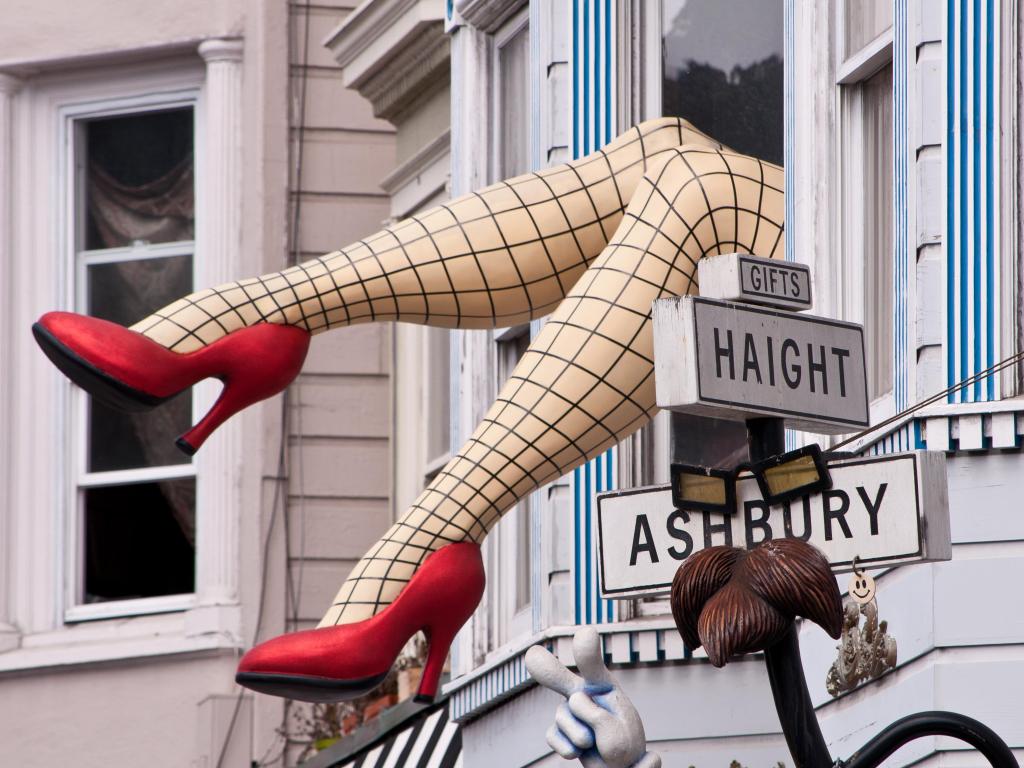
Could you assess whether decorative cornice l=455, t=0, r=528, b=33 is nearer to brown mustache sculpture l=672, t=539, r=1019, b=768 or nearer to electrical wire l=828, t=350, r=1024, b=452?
electrical wire l=828, t=350, r=1024, b=452

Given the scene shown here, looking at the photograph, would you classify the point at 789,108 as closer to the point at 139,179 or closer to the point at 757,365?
the point at 757,365

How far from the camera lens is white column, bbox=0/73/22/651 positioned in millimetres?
12133

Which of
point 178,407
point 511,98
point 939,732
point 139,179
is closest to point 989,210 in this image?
point 939,732

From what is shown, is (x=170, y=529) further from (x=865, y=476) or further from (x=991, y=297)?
(x=865, y=476)

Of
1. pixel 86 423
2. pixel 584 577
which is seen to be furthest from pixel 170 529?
pixel 584 577

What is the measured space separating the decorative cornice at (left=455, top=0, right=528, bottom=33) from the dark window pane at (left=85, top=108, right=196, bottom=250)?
3585 millimetres

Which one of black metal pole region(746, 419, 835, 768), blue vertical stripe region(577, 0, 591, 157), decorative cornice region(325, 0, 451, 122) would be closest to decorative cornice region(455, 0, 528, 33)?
blue vertical stripe region(577, 0, 591, 157)

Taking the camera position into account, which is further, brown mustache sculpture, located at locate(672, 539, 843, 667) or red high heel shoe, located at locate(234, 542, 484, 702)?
red high heel shoe, located at locate(234, 542, 484, 702)

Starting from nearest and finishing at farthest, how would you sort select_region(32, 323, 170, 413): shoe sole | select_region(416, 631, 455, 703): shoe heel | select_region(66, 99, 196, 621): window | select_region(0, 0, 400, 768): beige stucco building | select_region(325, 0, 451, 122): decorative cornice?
1. select_region(32, 323, 170, 413): shoe sole
2. select_region(416, 631, 455, 703): shoe heel
3. select_region(325, 0, 451, 122): decorative cornice
4. select_region(0, 0, 400, 768): beige stucco building
5. select_region(66, 99, 196, 621): window

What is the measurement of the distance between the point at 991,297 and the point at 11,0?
8404 mm

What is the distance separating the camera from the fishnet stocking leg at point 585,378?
5.80m

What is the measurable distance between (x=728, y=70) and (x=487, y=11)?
1.75 meters

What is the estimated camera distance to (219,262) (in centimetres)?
1196

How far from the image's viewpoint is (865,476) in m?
4.14
